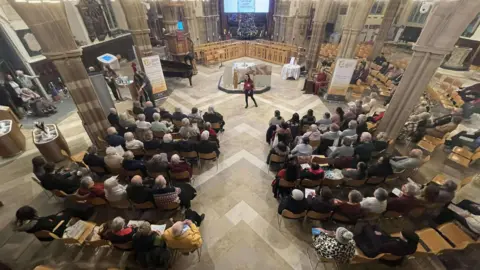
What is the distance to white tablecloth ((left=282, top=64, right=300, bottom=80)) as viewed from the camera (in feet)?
37.6

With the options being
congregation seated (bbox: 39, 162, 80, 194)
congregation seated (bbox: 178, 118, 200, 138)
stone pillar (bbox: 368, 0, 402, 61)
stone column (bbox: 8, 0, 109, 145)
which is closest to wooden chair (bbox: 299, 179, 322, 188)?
congregation seated (bbox: 178, 118, 200, 138)

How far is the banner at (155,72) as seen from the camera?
8531 mm

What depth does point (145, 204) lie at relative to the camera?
3998 millimetres

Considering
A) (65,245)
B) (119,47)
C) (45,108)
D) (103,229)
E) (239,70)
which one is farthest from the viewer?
(119,47)

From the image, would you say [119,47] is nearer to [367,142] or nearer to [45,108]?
[45,108]

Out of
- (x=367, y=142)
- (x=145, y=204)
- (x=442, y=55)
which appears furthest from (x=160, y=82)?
(x=442, y=55)

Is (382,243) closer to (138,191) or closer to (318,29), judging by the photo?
(138,191)

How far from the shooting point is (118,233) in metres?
3.19

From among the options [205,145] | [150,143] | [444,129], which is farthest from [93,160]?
[444,129]

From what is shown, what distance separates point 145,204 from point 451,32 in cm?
728

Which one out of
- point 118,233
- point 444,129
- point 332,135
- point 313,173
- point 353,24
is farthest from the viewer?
point 353,24

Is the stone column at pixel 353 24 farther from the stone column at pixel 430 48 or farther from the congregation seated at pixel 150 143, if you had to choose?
the congregation seated at pixel 150 143

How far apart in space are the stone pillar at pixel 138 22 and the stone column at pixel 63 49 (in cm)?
382

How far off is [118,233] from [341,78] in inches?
362
